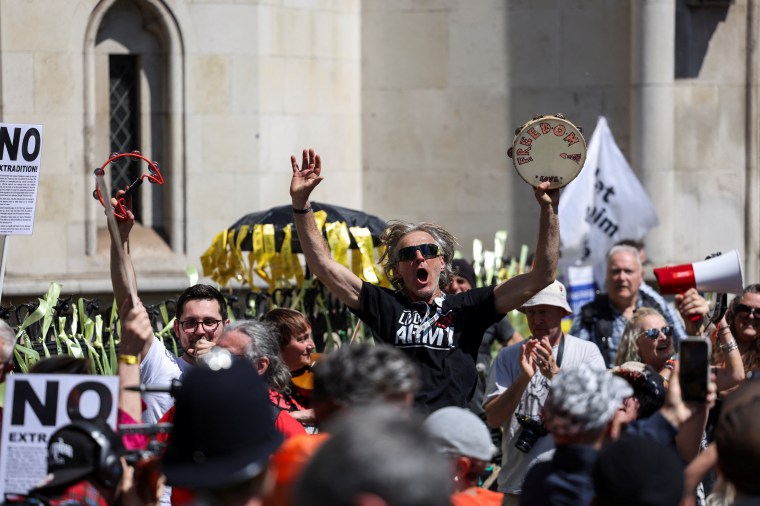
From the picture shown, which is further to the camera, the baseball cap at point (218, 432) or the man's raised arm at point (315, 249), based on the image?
the man's raised arm at point (315, 249)

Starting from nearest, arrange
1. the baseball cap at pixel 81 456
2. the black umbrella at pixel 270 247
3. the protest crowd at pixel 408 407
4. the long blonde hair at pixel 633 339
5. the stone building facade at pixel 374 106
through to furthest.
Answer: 1. the protest crowd at pixel 408 407
2. the baseball cap at pixel 81 456
3. the long blonde hair at pixel 633 339
4. the black umbrella at pixel 270 247
5. the stone building facade at pixel 374 106

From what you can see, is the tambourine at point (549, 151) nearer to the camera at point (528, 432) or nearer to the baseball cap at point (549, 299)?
the baseball cap at point (549, 299)

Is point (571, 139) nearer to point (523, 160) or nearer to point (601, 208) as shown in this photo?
point (523, 160)

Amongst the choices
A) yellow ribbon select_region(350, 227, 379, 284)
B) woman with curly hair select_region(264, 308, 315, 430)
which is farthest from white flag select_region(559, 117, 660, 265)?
woman with curly hair select_region(264, 308, 315, 430)

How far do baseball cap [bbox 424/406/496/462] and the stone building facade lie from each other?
24.0 ft

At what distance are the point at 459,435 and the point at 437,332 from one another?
1568 millimetres

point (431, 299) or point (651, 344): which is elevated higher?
point (431, 299)

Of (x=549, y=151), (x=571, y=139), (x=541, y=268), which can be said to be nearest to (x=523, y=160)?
(x=549, y=151)

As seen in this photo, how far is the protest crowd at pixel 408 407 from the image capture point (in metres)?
3.21

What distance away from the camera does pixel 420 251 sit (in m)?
5.95

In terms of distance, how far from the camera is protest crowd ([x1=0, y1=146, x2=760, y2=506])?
3.21 metres

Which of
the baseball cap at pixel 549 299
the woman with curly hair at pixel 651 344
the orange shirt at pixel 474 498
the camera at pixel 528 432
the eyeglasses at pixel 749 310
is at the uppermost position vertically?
the baseball cap at pixel 549 299

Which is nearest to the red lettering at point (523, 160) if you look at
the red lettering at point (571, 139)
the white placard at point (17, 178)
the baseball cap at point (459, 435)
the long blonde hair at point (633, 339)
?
the red lettering at point (571, 139)

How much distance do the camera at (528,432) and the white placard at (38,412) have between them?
2519mm
